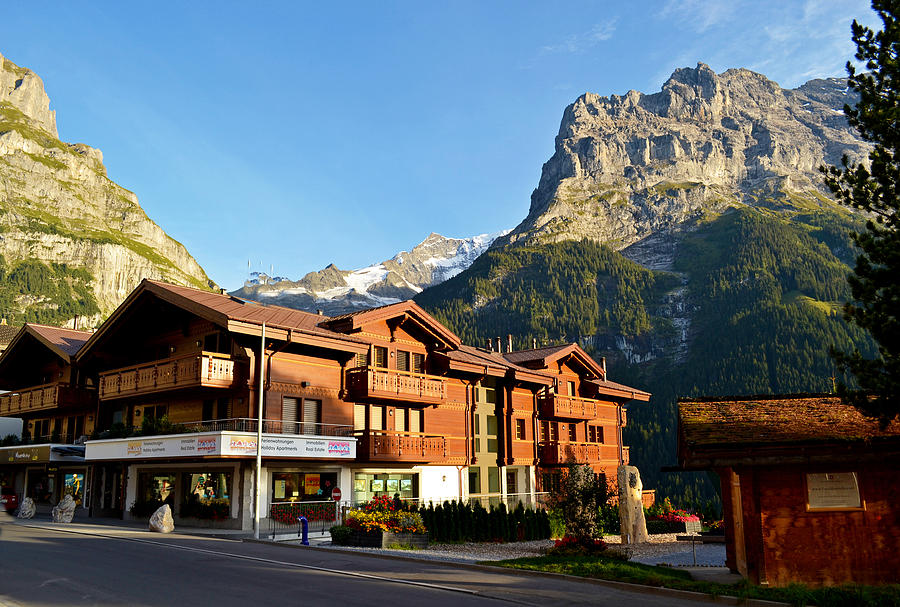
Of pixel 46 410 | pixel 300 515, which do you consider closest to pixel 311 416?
pixel 300 515

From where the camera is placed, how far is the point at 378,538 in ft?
84.2

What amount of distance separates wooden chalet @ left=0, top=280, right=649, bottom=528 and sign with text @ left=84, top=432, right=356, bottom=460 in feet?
0.20

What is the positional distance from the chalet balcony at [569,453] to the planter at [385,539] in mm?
21562

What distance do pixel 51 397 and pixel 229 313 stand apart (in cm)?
1763

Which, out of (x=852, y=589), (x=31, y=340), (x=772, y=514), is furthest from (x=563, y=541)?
(x=31, y=340)

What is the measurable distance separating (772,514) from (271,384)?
22.5 m

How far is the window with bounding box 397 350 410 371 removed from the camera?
40.8m

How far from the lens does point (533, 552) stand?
26.6 meters

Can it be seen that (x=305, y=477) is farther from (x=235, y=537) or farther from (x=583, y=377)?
(x=583, y=377)

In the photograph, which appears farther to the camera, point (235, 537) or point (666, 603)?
point (235, 537)

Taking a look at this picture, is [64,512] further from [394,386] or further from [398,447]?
[394,386]

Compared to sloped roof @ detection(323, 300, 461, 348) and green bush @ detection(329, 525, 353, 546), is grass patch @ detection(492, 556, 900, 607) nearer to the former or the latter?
green bush @ detection(329, 525, 353, 546)

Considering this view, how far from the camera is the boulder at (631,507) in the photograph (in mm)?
31500

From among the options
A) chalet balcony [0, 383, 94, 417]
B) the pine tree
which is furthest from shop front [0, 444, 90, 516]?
the pine tree
